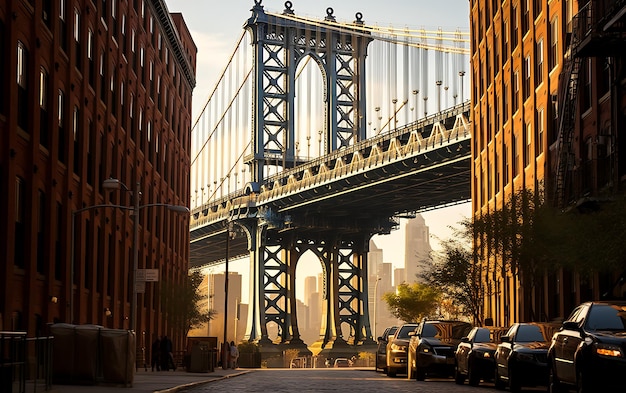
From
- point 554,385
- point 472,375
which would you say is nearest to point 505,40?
point 472,375

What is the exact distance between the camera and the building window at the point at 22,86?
33938 millimetres

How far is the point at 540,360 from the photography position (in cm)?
2672

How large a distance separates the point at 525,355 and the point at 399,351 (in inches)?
573

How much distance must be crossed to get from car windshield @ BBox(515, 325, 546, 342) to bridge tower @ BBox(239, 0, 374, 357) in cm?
7261

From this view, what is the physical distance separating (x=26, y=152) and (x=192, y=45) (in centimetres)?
5569

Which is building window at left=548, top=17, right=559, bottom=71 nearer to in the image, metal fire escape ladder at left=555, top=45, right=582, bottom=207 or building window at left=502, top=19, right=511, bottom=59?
metal fire escape ladder at left=555, top=45, right=582, bottom=207

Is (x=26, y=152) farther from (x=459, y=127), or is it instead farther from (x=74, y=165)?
(x=459, y=127)

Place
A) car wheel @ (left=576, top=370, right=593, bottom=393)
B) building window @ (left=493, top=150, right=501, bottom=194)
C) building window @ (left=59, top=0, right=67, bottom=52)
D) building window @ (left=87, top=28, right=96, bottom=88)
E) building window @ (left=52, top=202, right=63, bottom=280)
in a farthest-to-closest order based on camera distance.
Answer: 1. building window @ (left=493, top=150, right=501, bottom=194)
2. building window @ (left=87, top=28, right=96, bottom=88)
3. building window @ (left=59, top=0, right=67, bottom=52)
4. building window @ (left=52, top=202, right=63, bottom=280)
5. car wheel @ (left=576, top=370, right=593, bottom=393)

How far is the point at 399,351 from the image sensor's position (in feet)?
135

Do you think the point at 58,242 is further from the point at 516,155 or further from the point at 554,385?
the point at 516,155

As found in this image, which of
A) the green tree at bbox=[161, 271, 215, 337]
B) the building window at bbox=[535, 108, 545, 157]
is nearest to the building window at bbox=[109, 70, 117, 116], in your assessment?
the green tree at bbox=[161, 271, 215, 337]

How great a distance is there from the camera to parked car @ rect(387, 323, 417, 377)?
135 ft

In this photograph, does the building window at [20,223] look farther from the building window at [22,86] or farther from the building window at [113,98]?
the building window at [113,98]

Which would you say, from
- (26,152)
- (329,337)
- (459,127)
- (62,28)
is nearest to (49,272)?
(26,152)
